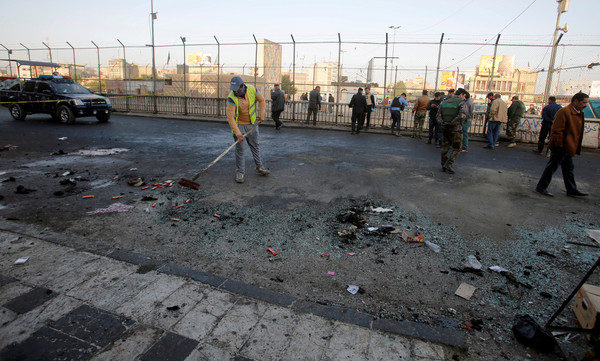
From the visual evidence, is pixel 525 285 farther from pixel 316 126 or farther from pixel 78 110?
pixel 78 110

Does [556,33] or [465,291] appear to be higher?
[556,33]

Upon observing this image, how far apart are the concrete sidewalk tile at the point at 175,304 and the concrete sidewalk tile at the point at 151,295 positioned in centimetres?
5

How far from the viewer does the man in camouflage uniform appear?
7766mm

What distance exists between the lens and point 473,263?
12.3ft

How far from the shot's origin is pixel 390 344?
8.29 ft

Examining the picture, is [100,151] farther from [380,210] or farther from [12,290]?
[380,210]

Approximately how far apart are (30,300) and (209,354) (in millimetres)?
1764

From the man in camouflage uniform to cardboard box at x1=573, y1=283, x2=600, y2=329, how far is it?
533 cm

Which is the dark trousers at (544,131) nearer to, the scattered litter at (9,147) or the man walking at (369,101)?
the man walking at (369,101)

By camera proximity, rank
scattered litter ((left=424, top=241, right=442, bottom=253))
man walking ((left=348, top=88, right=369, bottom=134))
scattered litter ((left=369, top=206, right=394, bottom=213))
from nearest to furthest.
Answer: scattered litter ((left=424, top=241, right=442, bottom=253)) < scattered litter ((left=369, top=206, right=394, bottom=213)) < man walking ((left=348, top=88, right=369, bottom=134))

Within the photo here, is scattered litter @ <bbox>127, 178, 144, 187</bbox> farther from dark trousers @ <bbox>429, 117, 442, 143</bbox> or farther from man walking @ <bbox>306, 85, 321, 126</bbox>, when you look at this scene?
man walking @ <bbox>306, 85, 321, 126</bbox>

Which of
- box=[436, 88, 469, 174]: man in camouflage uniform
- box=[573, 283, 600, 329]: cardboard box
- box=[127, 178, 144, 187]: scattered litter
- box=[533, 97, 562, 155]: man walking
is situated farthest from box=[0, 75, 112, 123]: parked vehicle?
box=[533, 97, 562, 155]: man walking

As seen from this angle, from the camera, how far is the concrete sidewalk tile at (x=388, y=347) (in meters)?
2.41

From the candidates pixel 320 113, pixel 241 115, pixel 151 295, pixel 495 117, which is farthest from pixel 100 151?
pixel 495 117
